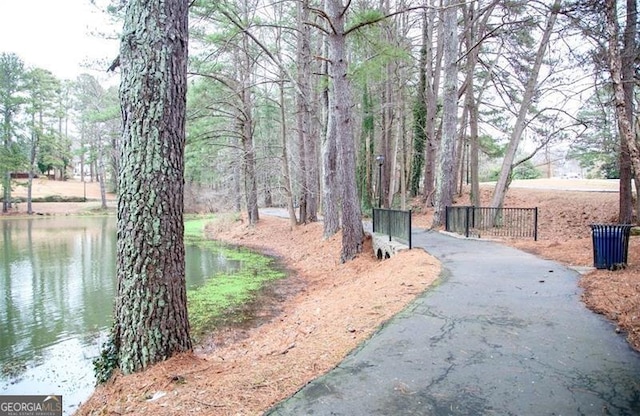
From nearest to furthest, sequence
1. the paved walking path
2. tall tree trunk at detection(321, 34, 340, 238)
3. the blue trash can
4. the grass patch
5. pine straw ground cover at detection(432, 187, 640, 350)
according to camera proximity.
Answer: the paved walking path, pine straw ground cover at detection(432, 187, 640, 350), the blue trash can, the grass patch, tall tree trunk at detection(321, 34, 340, 238)

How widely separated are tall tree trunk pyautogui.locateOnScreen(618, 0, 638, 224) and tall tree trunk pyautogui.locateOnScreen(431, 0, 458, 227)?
4579 millimetres

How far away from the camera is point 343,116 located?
402 inches

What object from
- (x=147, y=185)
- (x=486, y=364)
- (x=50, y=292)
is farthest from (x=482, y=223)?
(x=50, y=292)

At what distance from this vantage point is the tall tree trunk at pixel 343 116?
9.96 meters

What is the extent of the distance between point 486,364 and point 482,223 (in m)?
10.7

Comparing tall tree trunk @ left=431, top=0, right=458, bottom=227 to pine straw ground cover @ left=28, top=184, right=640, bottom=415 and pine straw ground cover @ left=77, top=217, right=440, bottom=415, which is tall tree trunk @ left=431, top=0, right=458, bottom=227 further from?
pine straw ground cover @ left=77, top=217, right=440, bottom=415

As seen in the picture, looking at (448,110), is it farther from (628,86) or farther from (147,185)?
(147,185)

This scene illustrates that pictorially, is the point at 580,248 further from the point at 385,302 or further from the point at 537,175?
the point at 537,175

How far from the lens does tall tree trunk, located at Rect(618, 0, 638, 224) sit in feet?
27.1

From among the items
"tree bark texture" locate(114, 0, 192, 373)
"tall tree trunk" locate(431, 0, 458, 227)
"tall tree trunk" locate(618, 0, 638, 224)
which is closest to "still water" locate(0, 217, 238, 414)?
"tree bark texture" locate(114, 0, 192, 373)

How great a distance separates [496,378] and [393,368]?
2.65 ft

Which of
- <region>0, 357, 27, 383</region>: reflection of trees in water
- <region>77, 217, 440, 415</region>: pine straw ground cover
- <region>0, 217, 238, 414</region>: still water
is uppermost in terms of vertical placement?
<region>77, 217, 440, 415</region>: pine straw ground cover

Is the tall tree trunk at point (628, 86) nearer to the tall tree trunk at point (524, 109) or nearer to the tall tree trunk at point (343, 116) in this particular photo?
the tall tree trunk at point (524, 109)

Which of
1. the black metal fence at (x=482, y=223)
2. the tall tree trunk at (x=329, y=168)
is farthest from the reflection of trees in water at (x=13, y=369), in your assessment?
the black metal fence at (x=482, y=223)
